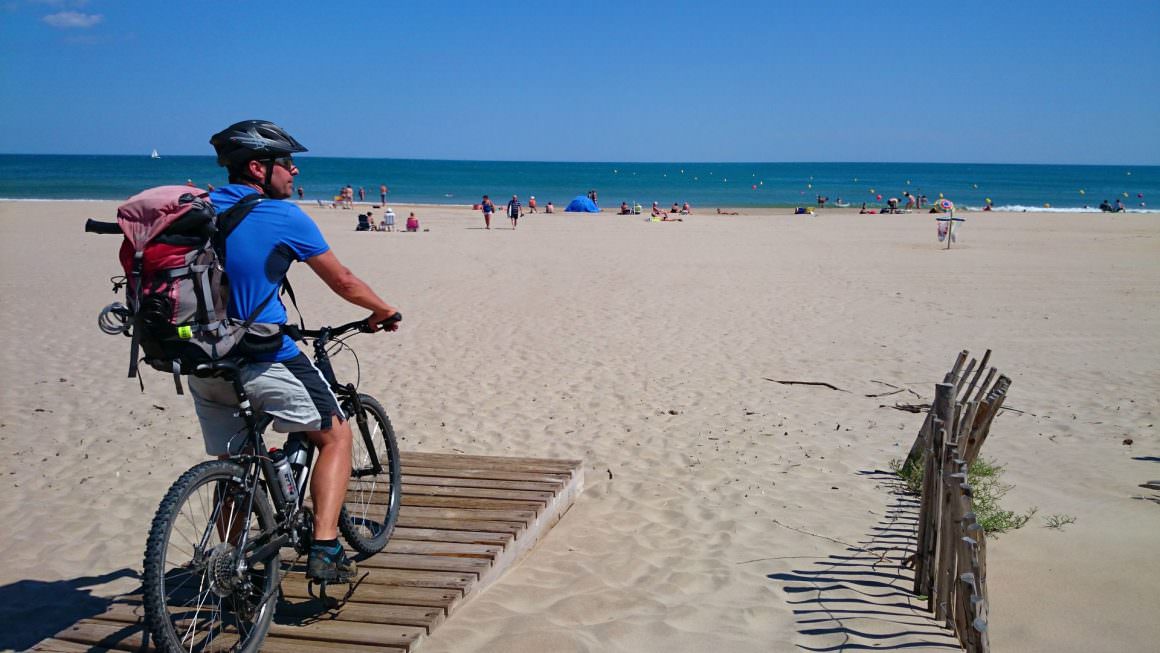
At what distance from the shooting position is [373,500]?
187 inches

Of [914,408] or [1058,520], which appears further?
[914,408]

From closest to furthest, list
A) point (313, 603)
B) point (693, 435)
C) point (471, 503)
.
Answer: point (313, 603)
point (471, 503)
point (693, 435)

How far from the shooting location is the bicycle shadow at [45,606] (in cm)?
395

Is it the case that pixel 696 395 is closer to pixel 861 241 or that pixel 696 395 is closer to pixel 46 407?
pixel 46 407

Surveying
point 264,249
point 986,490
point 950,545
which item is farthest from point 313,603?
point 986,490

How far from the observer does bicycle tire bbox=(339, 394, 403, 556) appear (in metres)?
4.06

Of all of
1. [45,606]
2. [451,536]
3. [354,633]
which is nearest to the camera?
[354,633]

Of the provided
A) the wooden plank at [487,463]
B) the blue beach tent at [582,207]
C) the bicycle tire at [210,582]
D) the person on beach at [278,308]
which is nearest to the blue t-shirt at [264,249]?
the person on beach at [278,308]

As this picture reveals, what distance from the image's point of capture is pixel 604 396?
8.37 m

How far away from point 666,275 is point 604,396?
9494 millimetres

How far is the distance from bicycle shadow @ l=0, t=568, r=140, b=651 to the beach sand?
0.05 feet

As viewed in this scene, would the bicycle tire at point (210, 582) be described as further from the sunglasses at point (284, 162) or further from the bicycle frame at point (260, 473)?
the sunglasses at point (284, 162)

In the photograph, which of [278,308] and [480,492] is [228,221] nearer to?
[278,308]

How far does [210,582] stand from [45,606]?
1.68 m
